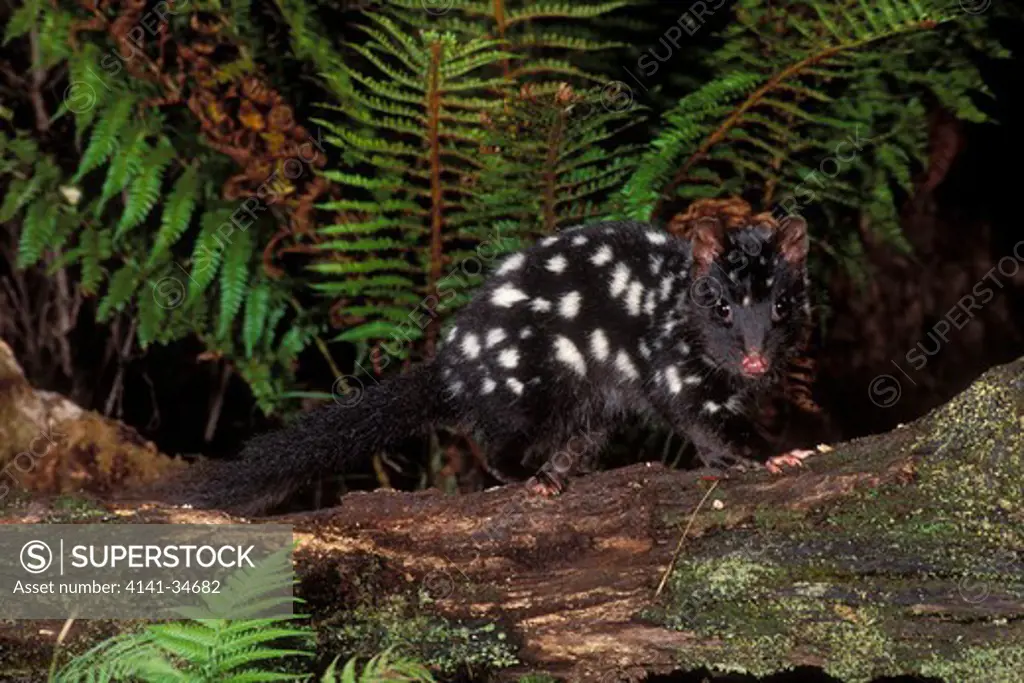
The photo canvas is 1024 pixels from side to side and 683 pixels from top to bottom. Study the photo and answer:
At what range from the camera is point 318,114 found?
5.64 m

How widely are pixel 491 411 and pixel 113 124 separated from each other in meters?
1.94

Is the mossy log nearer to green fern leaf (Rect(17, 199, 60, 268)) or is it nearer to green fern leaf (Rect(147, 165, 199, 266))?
green fern leaf (Rect(147, 165, 199, 266))

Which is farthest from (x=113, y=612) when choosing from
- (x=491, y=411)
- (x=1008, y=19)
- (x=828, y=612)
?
(x=1008, y=19)

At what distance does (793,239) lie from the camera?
13.9 ft

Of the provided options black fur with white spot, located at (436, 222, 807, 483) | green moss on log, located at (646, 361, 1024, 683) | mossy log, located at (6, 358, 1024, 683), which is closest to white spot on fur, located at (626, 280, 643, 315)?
black fur with white spot, located at (436, 222, 807, 483)

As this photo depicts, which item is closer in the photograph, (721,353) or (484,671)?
(484,671)

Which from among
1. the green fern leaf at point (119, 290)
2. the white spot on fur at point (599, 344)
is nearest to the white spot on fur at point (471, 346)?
the white spot on fur at point (599, 344)

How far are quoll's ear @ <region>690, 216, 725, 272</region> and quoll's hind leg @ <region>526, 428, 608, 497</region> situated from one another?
0.75 m

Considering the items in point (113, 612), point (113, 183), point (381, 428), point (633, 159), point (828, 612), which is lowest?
point (828, 612)

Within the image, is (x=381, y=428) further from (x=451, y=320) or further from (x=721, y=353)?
(x=721, y=353)

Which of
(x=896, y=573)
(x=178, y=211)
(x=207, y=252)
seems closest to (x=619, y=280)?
(x=896, y=573)

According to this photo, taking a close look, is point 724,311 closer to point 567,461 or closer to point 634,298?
point 634,298

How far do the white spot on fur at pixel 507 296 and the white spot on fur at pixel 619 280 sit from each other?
0.97 feet

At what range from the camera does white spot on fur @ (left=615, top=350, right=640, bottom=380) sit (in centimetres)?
452
